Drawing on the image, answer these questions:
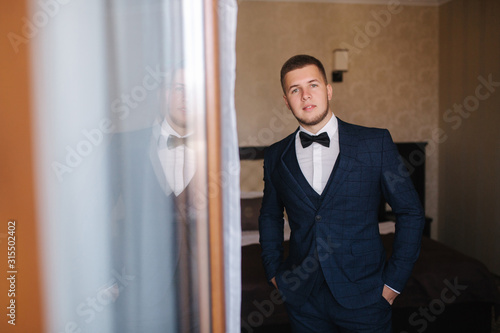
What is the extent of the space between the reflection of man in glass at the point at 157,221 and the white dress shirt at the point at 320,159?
725mm

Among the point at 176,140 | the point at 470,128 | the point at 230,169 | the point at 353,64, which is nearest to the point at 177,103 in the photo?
the point at 176,140

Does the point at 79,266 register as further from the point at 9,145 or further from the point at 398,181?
the point at 398,181

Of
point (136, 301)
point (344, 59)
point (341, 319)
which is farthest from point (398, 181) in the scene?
point (344, 59)

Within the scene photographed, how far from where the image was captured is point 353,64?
4.17 metres

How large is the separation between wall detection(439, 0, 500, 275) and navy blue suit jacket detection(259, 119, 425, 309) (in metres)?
2.63

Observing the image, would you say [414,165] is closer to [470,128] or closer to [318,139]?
[470,128]

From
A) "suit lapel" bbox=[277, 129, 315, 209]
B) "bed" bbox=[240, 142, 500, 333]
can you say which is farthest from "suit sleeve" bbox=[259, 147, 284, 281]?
"bed" bbox=[240, 142, 500, 333]

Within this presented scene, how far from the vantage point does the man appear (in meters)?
1.54

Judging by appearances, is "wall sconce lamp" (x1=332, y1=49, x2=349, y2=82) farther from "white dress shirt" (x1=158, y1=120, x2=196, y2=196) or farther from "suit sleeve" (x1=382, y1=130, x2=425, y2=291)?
"white dress shirt" (x1=158, y1=120, x2=196, y2=196)

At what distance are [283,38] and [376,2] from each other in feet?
3.25

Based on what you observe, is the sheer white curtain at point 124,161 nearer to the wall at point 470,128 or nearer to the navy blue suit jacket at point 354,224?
the navy blue suit jacket at point 354,224

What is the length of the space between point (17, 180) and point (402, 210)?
1227 millimetres

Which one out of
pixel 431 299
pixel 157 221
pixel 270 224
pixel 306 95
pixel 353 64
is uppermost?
pixel 353 64

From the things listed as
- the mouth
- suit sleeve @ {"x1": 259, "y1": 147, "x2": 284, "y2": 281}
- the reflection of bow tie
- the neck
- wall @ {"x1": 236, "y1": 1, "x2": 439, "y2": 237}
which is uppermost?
wall @ {"x1": 236, "y1": 1, "x2": 439, "y2": 237}
